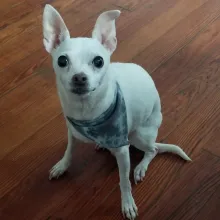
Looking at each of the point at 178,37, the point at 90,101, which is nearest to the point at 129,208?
the point at 90,101

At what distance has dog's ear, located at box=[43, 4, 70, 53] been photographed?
1.13 meters

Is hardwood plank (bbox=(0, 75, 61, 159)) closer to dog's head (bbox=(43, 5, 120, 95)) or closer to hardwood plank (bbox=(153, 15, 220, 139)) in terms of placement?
hardwood plank (bbox=(153, 15, 220, 139))

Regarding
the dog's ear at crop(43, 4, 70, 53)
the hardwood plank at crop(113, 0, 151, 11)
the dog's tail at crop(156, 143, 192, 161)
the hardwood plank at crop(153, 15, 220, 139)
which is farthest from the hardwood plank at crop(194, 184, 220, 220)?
the hardwood plank at crop(113, 0, 151, 11)

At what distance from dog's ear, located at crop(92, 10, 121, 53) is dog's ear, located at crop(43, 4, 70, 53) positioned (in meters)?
0.09

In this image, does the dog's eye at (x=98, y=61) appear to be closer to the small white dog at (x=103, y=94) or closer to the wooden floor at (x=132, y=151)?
the small white dog at (x=103, y=94)

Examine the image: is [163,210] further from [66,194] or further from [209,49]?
[209,49]

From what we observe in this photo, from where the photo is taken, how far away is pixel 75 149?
1663 mm

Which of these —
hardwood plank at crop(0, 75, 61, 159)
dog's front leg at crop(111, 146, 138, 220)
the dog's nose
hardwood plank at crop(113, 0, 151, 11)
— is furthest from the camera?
hardwood plank at crop(113, 0, 151, 11)

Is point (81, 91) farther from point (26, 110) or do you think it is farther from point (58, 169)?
point (26, 110)

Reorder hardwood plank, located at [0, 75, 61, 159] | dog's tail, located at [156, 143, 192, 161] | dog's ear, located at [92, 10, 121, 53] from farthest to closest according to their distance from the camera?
hardwood plank, located at [0, 75, 61, 159] < dog's tail, located at [156, 143, 192, 161] < dog's ear, located at [92, 10, 121, 53]

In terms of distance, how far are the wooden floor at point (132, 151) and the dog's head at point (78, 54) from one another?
57cm

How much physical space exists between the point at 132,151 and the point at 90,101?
0.56m

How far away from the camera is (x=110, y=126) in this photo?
1271mm

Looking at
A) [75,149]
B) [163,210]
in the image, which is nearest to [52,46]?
[75,149]
